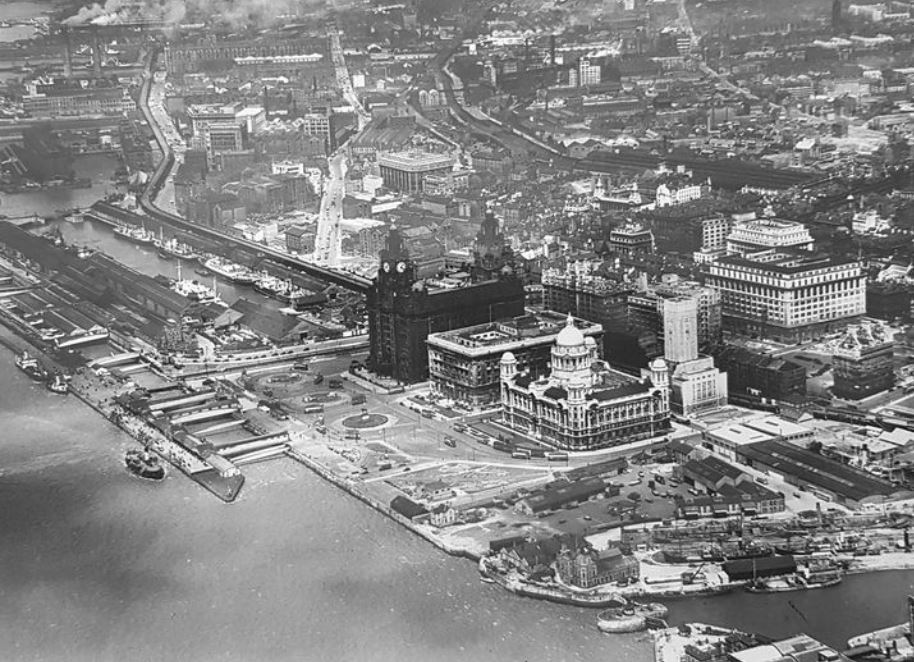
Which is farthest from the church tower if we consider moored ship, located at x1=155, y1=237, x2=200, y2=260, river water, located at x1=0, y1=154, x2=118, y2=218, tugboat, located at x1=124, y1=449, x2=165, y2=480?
river water, located at x1=0, y1=154, x2=118, y2=218

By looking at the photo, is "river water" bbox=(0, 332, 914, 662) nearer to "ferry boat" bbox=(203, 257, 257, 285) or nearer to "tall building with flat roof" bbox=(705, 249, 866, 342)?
"tall building with flat roof" bbox=(705, 249, 866, 342)

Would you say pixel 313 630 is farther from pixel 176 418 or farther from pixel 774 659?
pixel 176 418

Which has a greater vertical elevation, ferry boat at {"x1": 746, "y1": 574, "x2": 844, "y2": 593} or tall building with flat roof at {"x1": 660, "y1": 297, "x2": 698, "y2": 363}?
tall building with flat roof at {"x1": 660, "y1": 297, "x2": 698, "y2": 363}

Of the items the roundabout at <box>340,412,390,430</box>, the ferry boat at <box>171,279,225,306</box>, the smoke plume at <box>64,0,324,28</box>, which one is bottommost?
the roundabout at <box>340,412,390,430</box>

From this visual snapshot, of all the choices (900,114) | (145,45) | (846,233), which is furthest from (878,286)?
(145,45)

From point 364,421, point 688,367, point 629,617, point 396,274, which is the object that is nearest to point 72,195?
point 396,274

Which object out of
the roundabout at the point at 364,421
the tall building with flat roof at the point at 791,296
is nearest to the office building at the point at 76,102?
the tall building with flat roof at the point at 791,296

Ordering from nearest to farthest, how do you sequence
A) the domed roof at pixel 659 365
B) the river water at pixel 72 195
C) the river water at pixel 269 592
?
the river water at pixel 269 592 → the domed roof at pixel 659 365 → the river water at pixel 72 195

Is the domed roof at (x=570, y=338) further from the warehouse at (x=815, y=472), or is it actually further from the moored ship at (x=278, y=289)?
the moored ship at (x=278, y=289)
